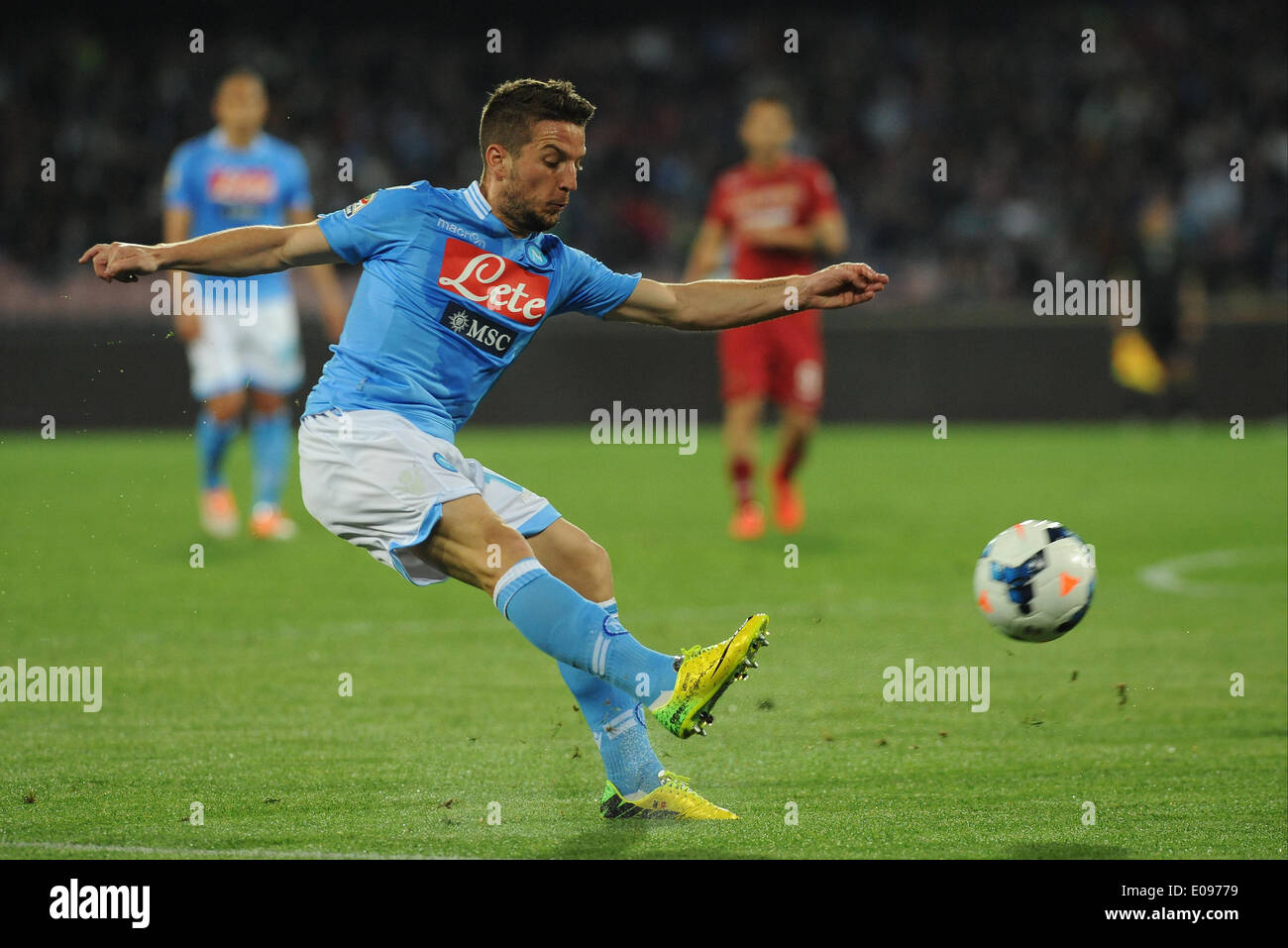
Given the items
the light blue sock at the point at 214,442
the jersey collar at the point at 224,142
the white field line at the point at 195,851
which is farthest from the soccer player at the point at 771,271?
the white field line at the point at 195,851

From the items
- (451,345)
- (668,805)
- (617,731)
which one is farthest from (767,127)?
(668,805)

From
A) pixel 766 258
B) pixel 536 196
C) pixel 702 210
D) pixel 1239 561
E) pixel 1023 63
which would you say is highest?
pixel 1023 63

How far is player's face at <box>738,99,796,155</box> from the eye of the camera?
10.4 metres

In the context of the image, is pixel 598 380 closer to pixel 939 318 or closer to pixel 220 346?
pixel 939 318

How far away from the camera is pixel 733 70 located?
951 inches

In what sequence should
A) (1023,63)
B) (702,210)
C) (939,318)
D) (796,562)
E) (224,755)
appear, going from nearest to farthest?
(224,755)
(796,562)
(939,318)
(702,210)
(1023,63)

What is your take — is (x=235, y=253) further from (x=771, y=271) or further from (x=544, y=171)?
(x=771, y=271)

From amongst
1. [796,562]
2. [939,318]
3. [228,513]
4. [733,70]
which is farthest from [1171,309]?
[228,513]

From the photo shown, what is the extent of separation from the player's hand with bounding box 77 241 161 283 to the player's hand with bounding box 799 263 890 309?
1.84 metres

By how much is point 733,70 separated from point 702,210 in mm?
3358

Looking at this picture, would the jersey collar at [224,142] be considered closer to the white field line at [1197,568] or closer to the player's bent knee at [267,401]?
the player's bent knee at [267,401]

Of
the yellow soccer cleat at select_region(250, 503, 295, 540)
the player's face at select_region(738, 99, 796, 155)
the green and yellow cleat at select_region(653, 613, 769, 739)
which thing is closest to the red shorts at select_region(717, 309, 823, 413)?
the player's face at select_region(738, 99, 796, 155)
